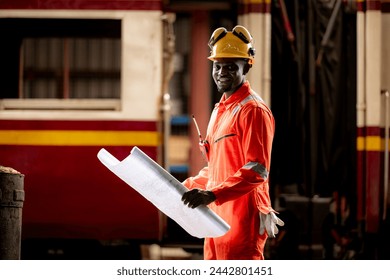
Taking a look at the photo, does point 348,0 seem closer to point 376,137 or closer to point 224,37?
point 376,137

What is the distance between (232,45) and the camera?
9.32ft

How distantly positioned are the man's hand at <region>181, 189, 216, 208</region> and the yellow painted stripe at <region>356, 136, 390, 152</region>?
1.68 metres

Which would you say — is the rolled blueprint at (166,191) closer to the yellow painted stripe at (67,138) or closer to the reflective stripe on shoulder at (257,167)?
the reflective stripe on shoulder at (257,167)

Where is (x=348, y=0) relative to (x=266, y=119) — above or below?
above

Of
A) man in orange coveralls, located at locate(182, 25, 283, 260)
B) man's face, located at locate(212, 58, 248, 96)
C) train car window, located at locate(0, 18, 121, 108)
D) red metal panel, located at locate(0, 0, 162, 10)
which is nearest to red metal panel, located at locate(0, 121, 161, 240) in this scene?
train car window, located at locate(0, 18, 121, 108)

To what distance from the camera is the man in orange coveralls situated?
105 inches

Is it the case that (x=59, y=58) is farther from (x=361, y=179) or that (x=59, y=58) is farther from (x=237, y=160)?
(x=361, y=179)

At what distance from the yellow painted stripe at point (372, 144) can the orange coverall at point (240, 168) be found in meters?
1.41

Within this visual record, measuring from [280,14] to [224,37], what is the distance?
1.38 metres

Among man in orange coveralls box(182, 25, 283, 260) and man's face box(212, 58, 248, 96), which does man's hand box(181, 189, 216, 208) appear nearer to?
man in orange coveralls box(182, 25, 283, 260)

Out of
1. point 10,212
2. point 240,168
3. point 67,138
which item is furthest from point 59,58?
point 240,168

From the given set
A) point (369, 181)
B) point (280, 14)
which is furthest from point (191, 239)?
point (280, 14)

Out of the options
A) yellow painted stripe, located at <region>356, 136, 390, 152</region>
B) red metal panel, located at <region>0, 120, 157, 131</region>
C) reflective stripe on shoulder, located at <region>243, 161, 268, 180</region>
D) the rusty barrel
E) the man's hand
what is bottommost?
the rusty barrel

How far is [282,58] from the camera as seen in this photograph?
164 inches
